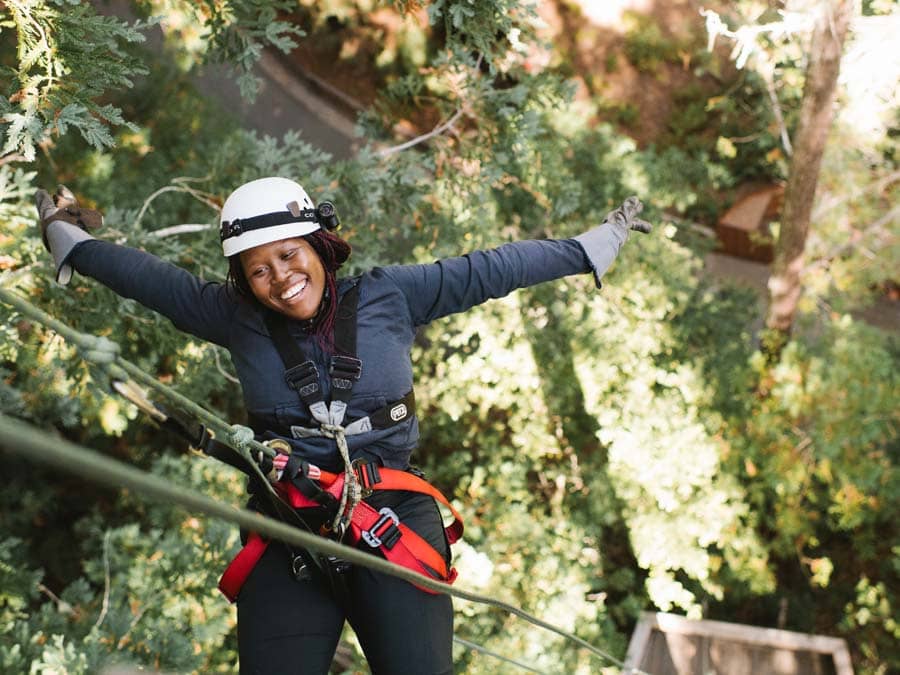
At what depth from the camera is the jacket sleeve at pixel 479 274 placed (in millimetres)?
2463

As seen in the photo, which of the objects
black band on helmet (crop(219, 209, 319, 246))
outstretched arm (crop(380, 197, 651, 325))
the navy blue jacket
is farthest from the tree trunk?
black band on helmet (crop(219, 209, 319, 246))

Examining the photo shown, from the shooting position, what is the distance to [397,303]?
8.14 ft

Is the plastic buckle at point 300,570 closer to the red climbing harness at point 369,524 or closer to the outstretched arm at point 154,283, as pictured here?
the red climbing harness at point 369,524

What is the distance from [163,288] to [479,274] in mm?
825

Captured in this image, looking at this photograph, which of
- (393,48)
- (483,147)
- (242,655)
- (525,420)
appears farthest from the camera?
(393,48)

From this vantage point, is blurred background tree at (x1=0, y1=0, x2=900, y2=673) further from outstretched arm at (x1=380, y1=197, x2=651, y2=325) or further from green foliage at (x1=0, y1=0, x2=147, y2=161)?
outstretched arm at (x1=380, y1=197, x2=651, y2=325)

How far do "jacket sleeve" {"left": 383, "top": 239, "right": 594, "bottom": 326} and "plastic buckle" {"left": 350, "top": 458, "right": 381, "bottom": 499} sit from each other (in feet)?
1.32

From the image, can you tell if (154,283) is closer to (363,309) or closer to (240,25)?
(363,309)

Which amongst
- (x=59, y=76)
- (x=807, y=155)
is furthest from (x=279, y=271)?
(x=807, y=155)

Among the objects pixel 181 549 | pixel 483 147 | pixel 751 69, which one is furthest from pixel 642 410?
pixel 751 69

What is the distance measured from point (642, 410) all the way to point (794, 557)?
300cm

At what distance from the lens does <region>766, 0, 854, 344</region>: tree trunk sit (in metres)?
6.20

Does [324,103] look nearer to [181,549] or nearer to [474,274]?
[181,549]

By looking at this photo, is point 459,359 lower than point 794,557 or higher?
higher
